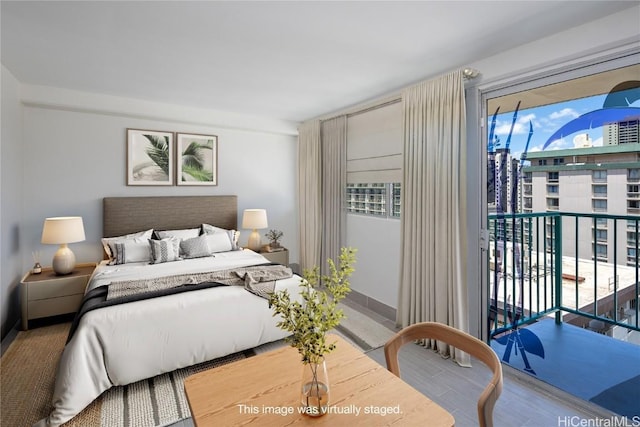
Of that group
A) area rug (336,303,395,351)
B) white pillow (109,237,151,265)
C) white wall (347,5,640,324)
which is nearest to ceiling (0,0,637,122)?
white wall (347,5,640,324)

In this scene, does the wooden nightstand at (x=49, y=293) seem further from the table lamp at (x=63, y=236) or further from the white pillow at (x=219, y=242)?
the white pillow at (x=219, y=242)

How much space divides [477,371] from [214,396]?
2191 mm

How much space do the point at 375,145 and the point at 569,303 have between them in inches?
98.7

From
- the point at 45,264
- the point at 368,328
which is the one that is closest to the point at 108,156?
the point at 45,264

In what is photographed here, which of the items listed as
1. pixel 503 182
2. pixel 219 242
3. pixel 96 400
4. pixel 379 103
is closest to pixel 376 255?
pixel 503 182

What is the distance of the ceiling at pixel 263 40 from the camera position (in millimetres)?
1964

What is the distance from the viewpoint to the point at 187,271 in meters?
3.19

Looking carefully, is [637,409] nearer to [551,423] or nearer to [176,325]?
[551,423]

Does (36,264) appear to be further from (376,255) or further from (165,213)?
(376,255)

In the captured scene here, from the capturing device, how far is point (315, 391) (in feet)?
3.65

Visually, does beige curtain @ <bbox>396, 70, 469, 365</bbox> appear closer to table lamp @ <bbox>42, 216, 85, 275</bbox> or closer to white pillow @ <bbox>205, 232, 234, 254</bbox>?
white pillow @ <bbox>205, 232, 234, 254</bbox>

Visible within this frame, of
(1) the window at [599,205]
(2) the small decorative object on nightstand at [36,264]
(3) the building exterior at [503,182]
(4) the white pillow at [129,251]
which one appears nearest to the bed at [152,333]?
(4) the white pillow at [129,251]

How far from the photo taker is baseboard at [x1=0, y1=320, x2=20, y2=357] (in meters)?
2.81

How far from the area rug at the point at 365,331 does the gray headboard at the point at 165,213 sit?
225 centimetres
